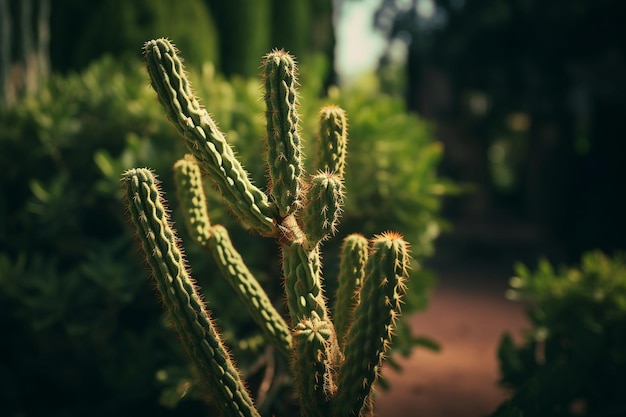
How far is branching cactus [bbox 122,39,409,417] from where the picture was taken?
1.91 metres

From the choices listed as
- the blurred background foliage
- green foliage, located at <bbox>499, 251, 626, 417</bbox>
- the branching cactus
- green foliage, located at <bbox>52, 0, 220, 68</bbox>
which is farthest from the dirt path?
green foliage, located at <bbox>52, 0, 220, 68</bbox>

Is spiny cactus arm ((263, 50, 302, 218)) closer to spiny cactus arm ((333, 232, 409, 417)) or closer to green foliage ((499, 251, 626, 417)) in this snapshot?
spiny cactus arm ((333, 232, 409, 417))

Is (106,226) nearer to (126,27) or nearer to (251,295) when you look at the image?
(126,27)

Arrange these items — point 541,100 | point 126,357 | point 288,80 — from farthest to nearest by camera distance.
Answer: point 541,100 < point 126,357 < point 288,80

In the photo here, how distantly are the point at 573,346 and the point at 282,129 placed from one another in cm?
234

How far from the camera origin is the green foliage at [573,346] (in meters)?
2.87

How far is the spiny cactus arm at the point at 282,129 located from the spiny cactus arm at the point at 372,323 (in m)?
0.34

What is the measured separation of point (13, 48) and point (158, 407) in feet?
11.7

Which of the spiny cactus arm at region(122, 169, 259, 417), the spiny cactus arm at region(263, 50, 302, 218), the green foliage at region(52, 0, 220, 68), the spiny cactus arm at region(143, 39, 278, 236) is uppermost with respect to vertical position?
the green foliage at region(52, 0, 220, 68)

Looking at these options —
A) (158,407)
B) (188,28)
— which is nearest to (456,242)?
(188,28)

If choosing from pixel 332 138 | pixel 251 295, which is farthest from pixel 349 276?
pixel 332 138

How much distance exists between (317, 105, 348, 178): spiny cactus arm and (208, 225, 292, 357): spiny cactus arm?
465mm

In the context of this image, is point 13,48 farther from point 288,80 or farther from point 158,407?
point 288,80

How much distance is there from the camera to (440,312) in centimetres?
875
